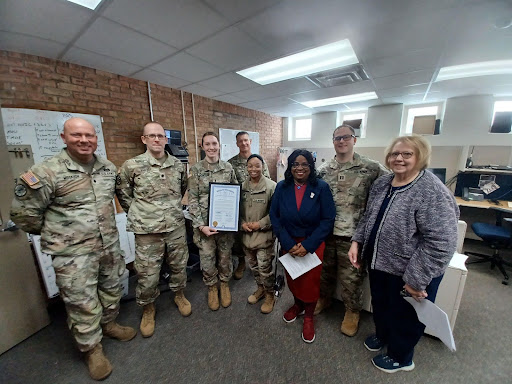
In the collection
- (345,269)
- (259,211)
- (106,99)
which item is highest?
(106,99)

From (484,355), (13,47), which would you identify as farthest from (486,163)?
(13,47)

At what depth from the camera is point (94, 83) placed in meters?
2.55

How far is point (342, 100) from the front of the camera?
4.44m

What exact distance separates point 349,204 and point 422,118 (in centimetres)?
429

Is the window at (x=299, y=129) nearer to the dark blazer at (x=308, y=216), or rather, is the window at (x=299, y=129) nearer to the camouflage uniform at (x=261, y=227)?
the camouflage uniform at (x=261, y=227)

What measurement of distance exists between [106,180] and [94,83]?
1.89 metres

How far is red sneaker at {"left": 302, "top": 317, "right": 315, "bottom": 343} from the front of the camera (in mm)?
1667

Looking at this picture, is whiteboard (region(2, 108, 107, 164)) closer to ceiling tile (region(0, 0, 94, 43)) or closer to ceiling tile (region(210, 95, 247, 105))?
ceiling tile (region(0, 0, 94, 43))

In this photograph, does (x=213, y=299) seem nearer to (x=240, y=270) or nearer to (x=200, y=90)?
(x=240, y=270)

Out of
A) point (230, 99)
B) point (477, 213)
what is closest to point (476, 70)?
point (477, 213)

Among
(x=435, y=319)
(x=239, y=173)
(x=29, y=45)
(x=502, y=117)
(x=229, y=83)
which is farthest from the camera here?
(x=502, y=117)

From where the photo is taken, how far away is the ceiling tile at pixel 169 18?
4.83ft

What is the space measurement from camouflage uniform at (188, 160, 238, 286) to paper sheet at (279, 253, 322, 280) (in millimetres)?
683

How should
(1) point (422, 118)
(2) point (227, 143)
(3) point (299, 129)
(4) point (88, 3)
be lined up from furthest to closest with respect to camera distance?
1. (3) point (299, 129)
2. (2) point (227, 143)
3. (1) point (422, 118)
4. (4) point (88, 3)
